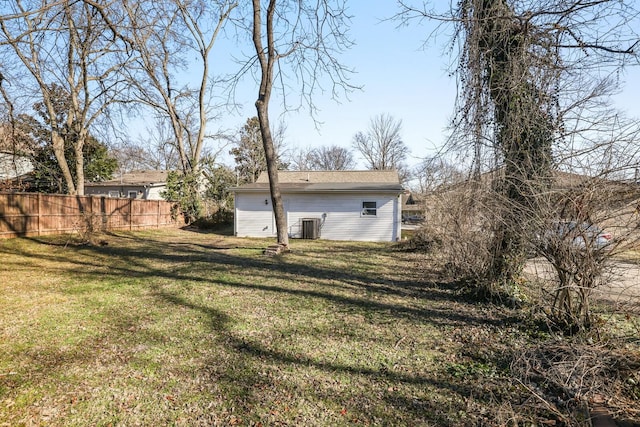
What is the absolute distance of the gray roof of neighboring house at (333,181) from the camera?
55.1 ft

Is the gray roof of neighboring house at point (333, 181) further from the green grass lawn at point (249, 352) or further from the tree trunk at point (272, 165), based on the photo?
the green grass lawn at point (249, 352)

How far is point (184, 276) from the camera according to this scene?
7.57m

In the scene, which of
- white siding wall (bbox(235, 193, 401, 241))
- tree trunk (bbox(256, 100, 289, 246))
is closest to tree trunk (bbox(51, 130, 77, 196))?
white siding wall (bbox(235, 193, 401, 241))

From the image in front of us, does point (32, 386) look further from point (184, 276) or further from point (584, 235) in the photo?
point (584, 235)

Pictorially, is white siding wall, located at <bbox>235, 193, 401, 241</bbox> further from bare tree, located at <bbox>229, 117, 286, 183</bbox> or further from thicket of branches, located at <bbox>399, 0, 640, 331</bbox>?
bare tree, located at <bbox>229, 117, 286, 183</bbox>

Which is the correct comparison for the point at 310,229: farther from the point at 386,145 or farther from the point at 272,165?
the point at 386,145

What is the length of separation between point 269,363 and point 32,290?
5.22 metres

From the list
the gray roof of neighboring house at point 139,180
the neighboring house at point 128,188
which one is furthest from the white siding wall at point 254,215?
the neighboring house at point 128,188

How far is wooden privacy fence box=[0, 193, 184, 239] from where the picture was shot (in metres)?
11.9

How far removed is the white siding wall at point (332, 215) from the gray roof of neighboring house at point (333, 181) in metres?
0.40

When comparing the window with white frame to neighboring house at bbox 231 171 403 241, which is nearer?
neighboring house at bbox 231 171 403 241

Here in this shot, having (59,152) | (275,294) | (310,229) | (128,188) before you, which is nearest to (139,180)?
(128,188)

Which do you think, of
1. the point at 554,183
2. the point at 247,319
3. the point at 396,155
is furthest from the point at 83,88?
the point at 396,155

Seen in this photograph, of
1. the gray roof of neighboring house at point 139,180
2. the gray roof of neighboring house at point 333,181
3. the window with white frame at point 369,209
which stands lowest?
the window with white frame at point 369,209
